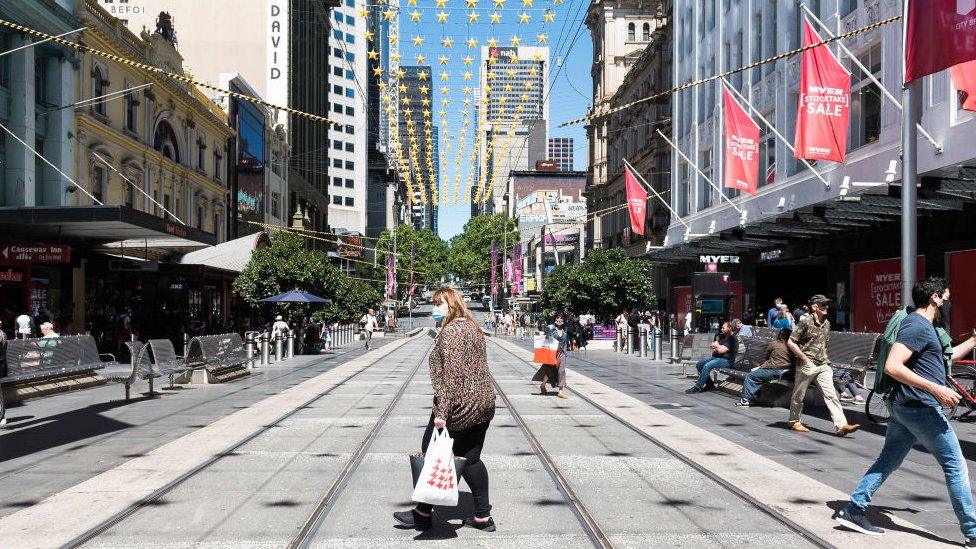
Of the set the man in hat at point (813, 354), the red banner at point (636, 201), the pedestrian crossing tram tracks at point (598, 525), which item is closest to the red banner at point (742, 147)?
the red banner at point (636, 201)

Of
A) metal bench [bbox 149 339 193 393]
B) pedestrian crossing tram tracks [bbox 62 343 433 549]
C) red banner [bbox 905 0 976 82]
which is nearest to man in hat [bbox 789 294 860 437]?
red banner [bbox 905 0 976 82]

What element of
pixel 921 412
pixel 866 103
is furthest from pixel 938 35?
pixel 866 103

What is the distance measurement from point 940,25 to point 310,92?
69.6 m

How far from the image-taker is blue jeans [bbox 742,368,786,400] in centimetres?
1345

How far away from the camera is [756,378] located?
13.9m

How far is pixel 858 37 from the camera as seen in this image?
2350cm

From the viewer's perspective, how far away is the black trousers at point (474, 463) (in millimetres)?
6121

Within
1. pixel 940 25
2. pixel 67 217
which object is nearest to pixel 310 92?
pixel 67 217

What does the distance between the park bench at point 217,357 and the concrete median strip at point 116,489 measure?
5.29 meters

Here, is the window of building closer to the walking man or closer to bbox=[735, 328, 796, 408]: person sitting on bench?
bbox=[735, 328, 796, 408]: person sitting on bench

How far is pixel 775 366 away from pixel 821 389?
1.88 meters

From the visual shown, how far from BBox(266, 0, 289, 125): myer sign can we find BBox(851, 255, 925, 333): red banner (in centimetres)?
4682

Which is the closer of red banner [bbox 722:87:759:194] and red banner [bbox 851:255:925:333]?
red banner [bbox 851:255:925:333]

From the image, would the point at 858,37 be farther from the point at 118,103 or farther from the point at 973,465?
the point at 118,103
